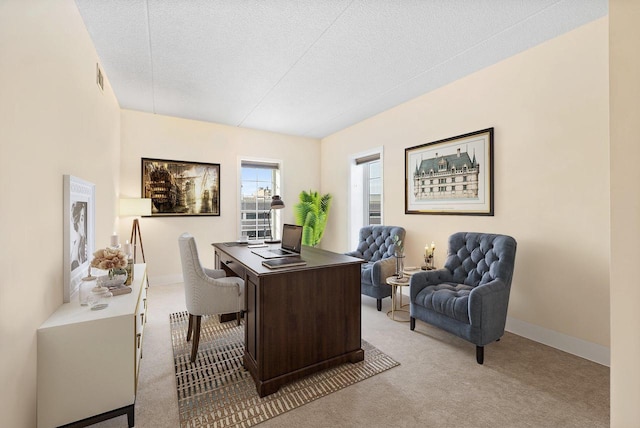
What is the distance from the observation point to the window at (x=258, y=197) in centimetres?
548

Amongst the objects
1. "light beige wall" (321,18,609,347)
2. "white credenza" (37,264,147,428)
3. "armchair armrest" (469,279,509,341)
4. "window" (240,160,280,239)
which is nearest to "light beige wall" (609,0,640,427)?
"armchair armrest" (469,279,509,341)

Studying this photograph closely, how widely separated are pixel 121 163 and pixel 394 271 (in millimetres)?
4398

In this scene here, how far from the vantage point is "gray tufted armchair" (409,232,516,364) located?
233cm

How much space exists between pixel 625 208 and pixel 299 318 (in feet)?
5.99

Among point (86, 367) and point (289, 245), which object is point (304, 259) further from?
point (86, 367)

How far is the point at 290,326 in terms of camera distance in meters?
2.06

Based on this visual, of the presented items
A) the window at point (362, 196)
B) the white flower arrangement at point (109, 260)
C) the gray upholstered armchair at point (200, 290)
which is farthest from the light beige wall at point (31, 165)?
the window at point (362, 196)

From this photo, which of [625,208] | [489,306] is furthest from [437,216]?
[625,208]

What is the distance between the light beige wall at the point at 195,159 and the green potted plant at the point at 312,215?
32 cm

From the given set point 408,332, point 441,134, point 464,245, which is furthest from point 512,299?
point 441,134

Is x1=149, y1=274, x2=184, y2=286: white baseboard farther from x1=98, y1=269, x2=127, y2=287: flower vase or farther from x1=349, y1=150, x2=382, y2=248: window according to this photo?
x1=349, y1=150, x2=382, y2=248: window

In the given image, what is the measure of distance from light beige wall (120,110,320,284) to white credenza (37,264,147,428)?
10.7 ft

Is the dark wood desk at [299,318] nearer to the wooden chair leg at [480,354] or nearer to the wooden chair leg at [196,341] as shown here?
the wooden chair leg at [196,341]

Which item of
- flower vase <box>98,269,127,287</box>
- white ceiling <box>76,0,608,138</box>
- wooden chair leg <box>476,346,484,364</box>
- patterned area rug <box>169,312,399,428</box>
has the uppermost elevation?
white ceiling <box>76,0,608,138</box>
